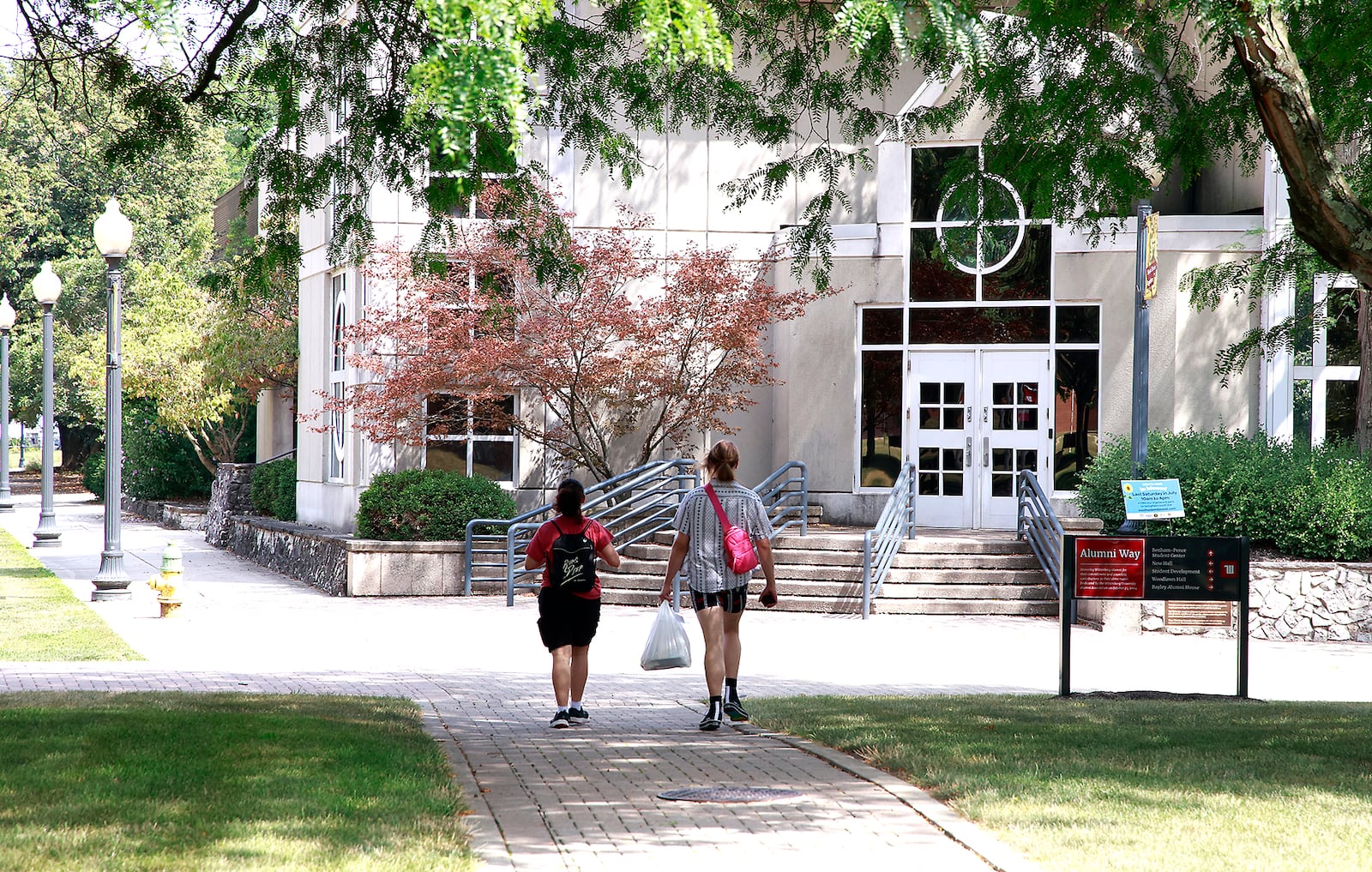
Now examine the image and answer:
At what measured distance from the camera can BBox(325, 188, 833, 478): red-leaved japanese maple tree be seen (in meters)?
19.0

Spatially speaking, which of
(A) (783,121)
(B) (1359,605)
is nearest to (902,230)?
(B) (1359,605)

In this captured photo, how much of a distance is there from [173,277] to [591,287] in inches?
754

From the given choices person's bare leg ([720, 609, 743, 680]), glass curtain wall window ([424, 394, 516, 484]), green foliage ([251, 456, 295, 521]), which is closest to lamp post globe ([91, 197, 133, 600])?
glass curtain wall window ([424, 394, 516, 484])

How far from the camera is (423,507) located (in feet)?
61.9

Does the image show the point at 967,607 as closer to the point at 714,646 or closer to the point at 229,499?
the point at 714,646

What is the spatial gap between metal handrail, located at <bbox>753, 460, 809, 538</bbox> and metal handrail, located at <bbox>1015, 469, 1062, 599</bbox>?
2.77 metres

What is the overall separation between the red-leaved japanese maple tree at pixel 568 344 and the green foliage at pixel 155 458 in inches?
842

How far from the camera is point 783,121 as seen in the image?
36.0ft

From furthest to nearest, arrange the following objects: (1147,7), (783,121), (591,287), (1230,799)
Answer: (591,287) < (783,121) < (1147,7) < (1230,799)

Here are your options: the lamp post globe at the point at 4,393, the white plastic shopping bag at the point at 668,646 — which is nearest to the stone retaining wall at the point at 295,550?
the lamp post globe at the point at 4,393

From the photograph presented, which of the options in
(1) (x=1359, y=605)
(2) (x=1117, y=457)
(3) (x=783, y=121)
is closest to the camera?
(3) (x=783, y=121)

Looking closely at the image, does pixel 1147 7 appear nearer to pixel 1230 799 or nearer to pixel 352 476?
pixel 1230 799

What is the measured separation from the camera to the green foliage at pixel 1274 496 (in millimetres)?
15656

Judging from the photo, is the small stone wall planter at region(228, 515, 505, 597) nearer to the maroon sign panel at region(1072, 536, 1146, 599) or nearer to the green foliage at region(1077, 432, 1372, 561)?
the green foliage at region(1077, 432, 1372, 561)
